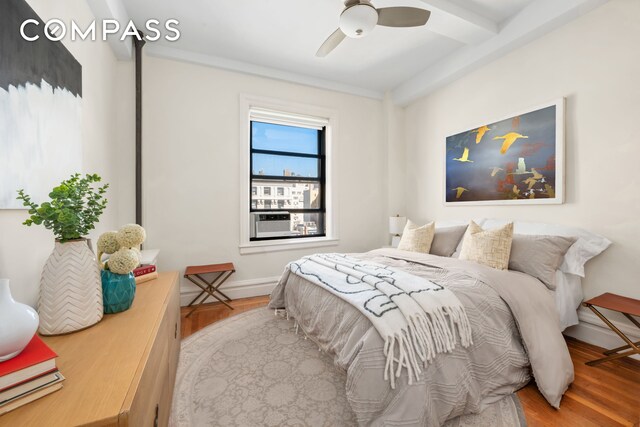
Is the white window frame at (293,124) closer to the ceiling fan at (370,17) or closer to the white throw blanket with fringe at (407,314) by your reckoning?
the ceiling fan at (370,17)

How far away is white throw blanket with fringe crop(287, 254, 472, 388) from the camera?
4.20ft

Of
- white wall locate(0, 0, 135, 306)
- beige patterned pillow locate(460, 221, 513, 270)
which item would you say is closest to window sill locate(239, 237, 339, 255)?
white wall locate(0, 0, 135, 306)

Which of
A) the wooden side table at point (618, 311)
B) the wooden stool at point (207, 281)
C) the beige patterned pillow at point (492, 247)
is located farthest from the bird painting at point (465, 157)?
the wooden stool at point (207, 281)

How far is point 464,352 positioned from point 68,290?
5.93 feet

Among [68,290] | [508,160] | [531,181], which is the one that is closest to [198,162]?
[68,290]

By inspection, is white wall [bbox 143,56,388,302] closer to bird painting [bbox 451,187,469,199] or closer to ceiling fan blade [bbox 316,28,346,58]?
ceiling fan blade [bbox 316,28,346,58]

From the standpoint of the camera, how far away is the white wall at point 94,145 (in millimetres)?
1116

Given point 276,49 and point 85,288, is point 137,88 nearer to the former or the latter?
point 276,49

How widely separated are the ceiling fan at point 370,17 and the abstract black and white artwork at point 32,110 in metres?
1.71

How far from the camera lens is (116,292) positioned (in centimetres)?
119

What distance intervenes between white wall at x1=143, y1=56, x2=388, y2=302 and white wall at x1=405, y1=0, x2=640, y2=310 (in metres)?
2.31

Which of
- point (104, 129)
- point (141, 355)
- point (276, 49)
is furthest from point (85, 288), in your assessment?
point (276, 49)

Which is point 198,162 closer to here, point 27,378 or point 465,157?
point 27,378

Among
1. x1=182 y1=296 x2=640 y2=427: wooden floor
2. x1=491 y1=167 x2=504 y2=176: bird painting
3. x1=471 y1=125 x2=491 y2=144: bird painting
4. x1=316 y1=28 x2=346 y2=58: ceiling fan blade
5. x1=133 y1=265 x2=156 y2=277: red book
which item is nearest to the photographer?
x1=182 y1=296 x2=640 y2=427: wooden floor
